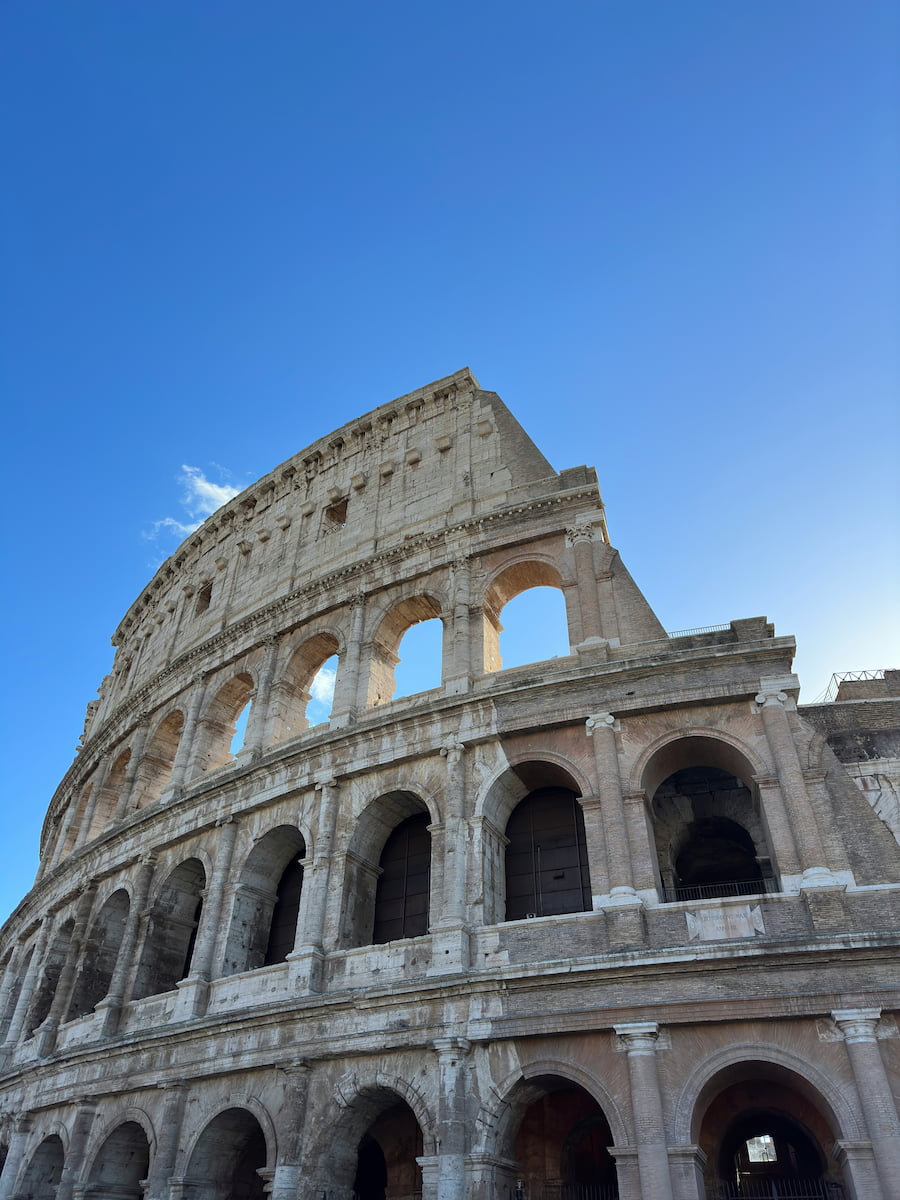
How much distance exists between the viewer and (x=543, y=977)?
11.7 meters

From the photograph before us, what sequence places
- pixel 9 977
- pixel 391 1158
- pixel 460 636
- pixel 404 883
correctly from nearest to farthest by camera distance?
pixel 391 1158 → pixel 404 883 → pixel 460 636 → pixel 9 977

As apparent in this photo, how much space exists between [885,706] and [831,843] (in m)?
3.46

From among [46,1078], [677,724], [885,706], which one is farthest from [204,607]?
[885,706]

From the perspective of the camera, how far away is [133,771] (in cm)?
2228

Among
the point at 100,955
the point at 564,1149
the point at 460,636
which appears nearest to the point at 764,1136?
the point at 564,1149

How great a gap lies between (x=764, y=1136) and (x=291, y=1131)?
717cm

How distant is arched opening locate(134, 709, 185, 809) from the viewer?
2214cm

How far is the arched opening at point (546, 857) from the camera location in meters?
13.9

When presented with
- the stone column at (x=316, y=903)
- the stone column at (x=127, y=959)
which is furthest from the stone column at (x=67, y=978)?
the stone column at (x=316, y=903)

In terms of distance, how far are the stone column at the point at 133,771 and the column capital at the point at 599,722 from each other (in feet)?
42.8

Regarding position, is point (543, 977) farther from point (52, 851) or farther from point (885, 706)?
point (52, 851)

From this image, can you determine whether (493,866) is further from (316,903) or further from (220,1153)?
(220,1153)

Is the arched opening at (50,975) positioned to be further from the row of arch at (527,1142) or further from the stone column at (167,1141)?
the stone column at (167,1141)

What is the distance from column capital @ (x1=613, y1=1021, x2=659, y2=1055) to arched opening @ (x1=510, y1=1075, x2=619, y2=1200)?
1796 millimetres
